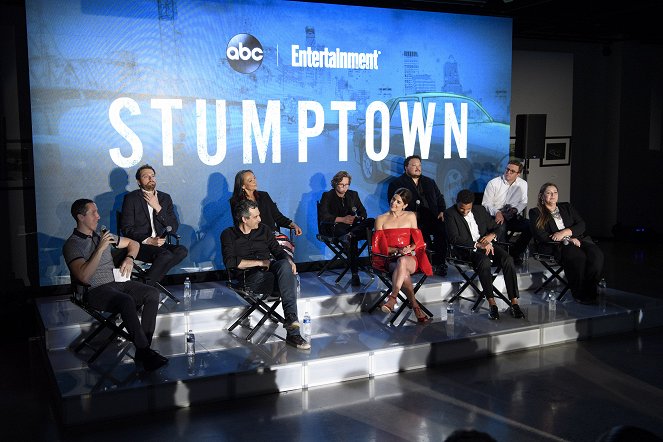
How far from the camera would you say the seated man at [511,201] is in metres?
8.20

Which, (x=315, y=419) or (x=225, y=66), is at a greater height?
(x=225, y=66)

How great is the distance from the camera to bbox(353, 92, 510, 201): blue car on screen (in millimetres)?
8461

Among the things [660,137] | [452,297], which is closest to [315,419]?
[452,297]

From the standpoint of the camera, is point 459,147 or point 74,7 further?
point 459,147

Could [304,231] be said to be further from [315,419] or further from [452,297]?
[315,419]

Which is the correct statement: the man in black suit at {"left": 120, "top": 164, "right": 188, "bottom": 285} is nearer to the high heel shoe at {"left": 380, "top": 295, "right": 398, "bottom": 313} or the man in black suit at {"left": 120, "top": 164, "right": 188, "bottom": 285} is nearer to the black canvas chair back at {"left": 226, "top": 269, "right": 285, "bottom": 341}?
the black canvas chair back at {"left": 226, "top": 269, "right": 285, "bottom": 341}

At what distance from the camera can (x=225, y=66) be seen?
753cm

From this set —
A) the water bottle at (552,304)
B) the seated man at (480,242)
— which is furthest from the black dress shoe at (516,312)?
the water bottle at (552,304)

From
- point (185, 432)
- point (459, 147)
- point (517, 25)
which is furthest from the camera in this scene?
point (517, 25)

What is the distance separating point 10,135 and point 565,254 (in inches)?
211

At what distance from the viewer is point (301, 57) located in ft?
25.9

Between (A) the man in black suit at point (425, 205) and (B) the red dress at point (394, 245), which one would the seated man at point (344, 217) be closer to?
(A) the man in black suit at point (425, 205)

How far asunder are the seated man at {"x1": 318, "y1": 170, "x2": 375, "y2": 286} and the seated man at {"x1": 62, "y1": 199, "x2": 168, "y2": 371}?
2.34m

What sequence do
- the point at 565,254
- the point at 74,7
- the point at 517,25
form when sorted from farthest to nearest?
the point at 517,25
the point at 565,254
the point at 74,7
